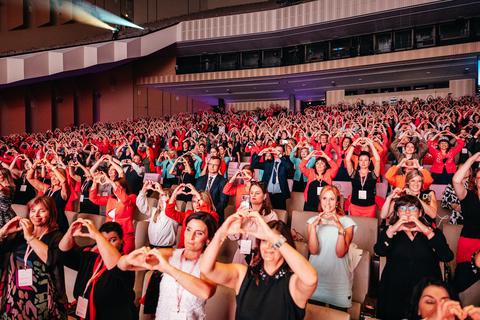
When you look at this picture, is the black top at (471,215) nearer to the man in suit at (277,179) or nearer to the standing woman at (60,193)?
the man in suit at (277,179)

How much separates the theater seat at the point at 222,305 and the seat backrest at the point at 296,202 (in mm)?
2396

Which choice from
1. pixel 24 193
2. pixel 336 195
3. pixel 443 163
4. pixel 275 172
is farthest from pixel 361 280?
pixel 24 193

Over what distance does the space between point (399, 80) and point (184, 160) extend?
13779mm

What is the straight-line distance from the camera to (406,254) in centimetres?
234

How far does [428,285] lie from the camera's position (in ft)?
5.89

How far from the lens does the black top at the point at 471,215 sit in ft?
8.61

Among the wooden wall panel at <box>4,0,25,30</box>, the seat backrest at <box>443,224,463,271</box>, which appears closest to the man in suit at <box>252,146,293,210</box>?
the seat backrest at <box>443,224,463,271</box>

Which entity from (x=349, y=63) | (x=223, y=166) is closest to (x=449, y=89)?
(x=349, y=63)

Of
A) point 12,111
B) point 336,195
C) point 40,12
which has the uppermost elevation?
point 40,12

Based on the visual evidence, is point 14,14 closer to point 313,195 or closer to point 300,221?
point 313,195

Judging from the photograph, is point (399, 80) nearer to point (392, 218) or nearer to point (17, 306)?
point (392, 218)

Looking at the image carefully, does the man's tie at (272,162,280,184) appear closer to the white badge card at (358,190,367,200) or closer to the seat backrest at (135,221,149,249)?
the white badge card at (358,190,367,200)

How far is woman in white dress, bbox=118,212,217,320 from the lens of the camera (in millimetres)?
1748

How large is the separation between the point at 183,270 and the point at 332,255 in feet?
3.08
